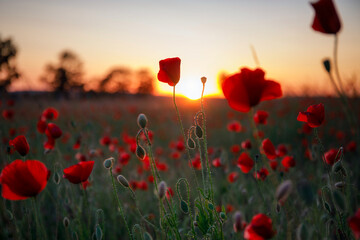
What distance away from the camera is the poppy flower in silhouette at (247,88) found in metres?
0.95

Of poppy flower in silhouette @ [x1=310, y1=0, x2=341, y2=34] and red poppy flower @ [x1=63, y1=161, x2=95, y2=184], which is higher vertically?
poppy flower in silhouette @ [x1=310, y1=0, x2=341, y2=34]

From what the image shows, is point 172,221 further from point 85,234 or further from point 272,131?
point 272,131

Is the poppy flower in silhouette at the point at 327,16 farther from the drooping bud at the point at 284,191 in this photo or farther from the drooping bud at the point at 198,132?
the drooping bud at the point at 284,191

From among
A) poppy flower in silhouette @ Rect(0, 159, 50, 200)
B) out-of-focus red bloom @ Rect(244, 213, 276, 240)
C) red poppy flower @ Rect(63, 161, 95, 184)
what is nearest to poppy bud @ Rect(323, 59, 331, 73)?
out-of-focus red bloom @ Rect(244, 213, 276, 240)

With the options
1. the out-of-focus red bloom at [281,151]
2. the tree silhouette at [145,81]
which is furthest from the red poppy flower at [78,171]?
the tree silhouette at [145,81]

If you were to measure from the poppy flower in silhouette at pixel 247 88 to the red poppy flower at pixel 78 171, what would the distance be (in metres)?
0.70

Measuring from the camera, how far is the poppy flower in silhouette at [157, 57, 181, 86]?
3.89 feet

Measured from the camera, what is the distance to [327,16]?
46.6 inches

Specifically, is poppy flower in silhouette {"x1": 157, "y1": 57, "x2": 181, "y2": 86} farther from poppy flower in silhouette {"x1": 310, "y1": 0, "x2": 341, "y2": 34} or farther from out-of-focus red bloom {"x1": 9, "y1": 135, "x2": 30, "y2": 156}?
out-of-focus red bloom {"x1": 9, "y1": 135, "x2": 30, "y2": 156}

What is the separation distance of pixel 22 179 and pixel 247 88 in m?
0.96

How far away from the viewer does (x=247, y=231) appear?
2.87ft

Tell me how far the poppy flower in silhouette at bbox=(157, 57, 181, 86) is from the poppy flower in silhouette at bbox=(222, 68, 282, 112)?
0.31m

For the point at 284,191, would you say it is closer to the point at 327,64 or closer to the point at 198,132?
the point at 198,132

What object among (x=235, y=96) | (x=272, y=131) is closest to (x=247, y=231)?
(x=235, y=96)
